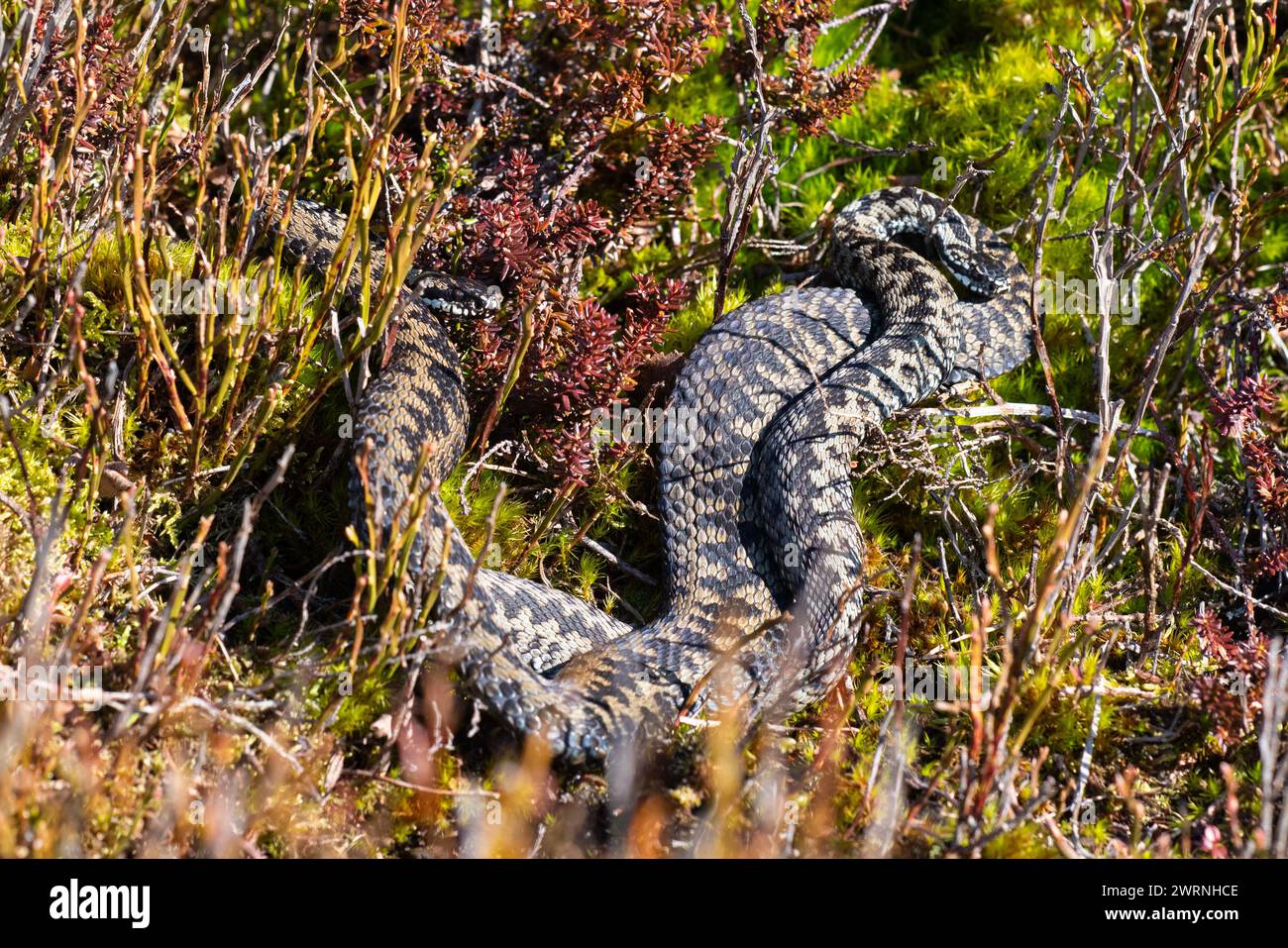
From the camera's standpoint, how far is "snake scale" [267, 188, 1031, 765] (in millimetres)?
4676

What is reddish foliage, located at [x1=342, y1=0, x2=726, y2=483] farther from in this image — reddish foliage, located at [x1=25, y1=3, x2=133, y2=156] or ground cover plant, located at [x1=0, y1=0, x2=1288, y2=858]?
reddish foliage, located at [x1=25, y1=3, x2=133, y2=156]

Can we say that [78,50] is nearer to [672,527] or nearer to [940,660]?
[672,527]

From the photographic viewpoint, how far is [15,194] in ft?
18.1

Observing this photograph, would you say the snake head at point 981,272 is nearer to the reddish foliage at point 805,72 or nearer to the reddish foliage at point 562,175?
the reddish foliage at point 805,72

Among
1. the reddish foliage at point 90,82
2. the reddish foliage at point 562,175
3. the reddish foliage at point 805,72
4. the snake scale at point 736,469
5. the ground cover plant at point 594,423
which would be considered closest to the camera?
the ground cover plant at point 594,423

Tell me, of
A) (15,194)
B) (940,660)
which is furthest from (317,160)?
(940,660)

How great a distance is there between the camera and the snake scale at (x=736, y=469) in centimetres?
468

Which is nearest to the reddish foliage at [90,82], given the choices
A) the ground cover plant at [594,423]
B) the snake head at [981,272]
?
the ground cover plant at [594,423]

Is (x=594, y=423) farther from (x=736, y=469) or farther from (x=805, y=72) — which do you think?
(x=805, y=72)

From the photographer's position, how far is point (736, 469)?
5867mm

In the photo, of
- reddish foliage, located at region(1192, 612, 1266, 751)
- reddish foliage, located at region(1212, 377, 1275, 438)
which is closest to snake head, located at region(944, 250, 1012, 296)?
reddish foliage, located at region(1212, 377, 1275, 438)

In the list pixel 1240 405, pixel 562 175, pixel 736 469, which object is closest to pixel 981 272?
pixel 1240 405
